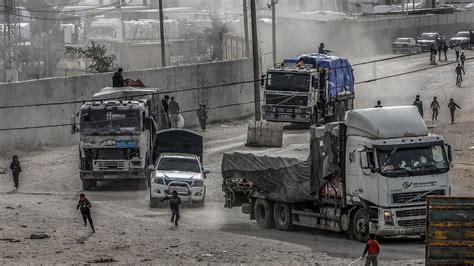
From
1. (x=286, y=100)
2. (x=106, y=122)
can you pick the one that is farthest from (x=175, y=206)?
(x=286, y=100)

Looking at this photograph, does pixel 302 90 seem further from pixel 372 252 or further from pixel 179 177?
pixel 372 252

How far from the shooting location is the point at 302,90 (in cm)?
5538

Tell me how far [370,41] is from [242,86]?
41529mm

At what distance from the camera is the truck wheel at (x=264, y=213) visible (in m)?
33.6

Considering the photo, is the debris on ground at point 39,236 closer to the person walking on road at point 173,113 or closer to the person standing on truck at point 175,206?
the person standing on truck at point 175,206

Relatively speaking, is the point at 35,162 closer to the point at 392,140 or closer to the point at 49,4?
the point at 392,140

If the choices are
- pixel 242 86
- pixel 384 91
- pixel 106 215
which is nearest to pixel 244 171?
pixel 106 215

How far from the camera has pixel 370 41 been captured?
106938 mm

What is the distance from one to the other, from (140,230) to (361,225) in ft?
21.1

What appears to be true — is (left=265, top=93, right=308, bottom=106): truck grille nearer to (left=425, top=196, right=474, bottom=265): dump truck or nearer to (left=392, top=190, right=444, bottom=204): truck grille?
(left=392, top=190, right=444, bottom=204): truck grille

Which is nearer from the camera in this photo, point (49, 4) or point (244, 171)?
point (244, 171)

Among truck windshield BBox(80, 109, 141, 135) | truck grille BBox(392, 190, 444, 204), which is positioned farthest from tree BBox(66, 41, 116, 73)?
truck grille BBox(392, 190, 444, 204)

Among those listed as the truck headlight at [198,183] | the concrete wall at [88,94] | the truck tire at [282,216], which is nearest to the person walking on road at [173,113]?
the concrete wall at [88,94]

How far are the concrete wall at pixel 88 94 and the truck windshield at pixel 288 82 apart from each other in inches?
270
